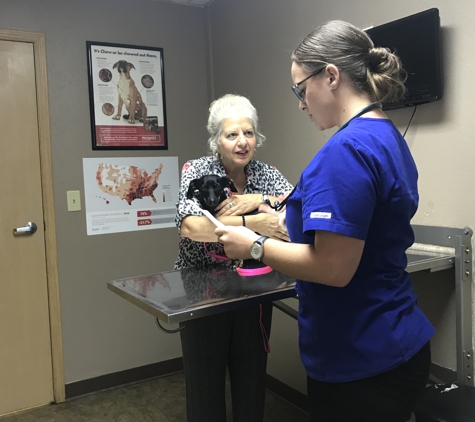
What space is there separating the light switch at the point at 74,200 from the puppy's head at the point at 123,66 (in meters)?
0.77

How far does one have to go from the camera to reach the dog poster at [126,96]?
2.75 m

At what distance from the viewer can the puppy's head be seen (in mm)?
2795

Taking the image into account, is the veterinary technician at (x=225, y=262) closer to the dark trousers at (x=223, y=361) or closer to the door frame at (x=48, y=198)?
the dark trousers at (x=223, y=361)

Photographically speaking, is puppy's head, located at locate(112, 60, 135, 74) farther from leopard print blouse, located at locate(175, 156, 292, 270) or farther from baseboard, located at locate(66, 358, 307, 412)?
baseboard, located at locate(66, 358, 307, 412)

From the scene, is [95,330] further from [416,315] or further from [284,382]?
[416,315]

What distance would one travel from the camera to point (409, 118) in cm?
181

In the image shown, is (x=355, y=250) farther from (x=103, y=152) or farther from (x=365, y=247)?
(x=103, y=152)

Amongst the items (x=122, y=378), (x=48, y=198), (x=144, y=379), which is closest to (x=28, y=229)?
(x=48, y=198)

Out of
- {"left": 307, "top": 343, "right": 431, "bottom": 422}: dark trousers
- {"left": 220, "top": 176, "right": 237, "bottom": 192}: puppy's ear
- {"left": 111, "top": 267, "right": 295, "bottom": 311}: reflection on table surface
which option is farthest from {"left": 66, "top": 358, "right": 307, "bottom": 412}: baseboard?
{"left": 307, "top": 343, "right": 431, "bottom": 422}: dark trousers

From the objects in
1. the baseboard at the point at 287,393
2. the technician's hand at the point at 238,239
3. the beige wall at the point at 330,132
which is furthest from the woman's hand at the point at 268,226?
the baseboard at the point at 287,393

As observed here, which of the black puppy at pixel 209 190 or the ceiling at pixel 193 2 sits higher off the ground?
the ceiling at pixel 193 2

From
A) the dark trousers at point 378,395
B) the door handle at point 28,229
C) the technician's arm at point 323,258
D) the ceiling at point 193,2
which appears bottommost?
the dark trousers at point 378,395

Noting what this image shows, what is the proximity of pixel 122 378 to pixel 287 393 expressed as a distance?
1.02 meters

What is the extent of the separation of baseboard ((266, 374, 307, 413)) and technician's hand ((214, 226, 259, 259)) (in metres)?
1.61
